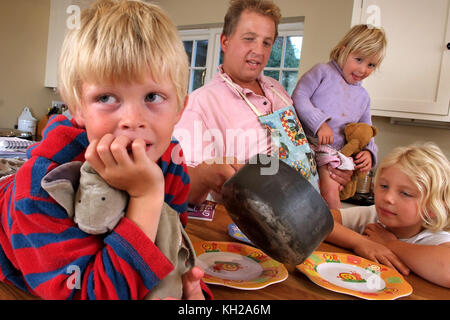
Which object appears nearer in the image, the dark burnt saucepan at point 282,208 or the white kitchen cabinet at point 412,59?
the dark burnt saucepan at point 282,208

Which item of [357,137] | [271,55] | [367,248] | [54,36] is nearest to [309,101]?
[357,137]

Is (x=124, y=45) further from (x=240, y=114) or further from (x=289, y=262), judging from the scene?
(x=240, y=114)

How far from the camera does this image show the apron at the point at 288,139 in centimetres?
129

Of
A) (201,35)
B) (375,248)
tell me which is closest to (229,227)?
(375,248)

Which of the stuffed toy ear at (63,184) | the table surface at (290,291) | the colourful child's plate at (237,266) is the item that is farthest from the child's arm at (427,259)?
the stuffed toy ear at (63,184)

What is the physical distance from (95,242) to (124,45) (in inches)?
10.1

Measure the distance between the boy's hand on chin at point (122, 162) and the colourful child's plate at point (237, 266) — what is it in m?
0.23

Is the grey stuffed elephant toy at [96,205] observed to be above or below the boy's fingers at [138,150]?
below

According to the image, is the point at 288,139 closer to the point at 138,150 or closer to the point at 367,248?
the point at 367,248

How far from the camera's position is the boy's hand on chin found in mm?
403

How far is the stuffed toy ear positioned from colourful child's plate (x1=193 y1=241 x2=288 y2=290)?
0.82ft

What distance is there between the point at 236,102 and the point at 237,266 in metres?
0.79

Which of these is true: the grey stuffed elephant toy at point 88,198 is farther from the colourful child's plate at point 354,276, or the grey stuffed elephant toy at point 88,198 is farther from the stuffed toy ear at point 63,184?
the colourful child's plate at point 354,276

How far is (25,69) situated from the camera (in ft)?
11.0
